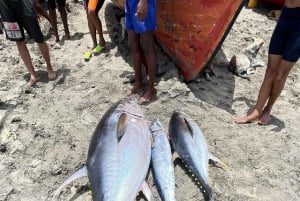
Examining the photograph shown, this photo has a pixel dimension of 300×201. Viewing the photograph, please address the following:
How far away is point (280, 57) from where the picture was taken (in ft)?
13.0

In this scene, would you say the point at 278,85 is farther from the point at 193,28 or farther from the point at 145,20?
the point at 145,20

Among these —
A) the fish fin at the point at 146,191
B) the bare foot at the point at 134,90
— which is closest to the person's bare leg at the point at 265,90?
the bare foot at the point at 134,90

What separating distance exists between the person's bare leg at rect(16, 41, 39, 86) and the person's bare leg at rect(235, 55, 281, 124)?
263cm

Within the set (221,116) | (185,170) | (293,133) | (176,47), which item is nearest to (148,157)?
(185,170)

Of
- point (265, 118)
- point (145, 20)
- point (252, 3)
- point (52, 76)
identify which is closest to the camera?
point (145, 20)

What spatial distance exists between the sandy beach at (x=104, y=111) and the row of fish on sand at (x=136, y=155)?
0.20 metres

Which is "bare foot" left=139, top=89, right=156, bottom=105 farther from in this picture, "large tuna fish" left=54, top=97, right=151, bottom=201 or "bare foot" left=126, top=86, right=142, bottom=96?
"large tuna fish" left=54, top=97, right=151, bottom=201

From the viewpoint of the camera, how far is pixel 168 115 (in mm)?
4289

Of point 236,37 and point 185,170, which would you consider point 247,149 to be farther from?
point 236,37

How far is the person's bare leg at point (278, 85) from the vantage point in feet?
12.8

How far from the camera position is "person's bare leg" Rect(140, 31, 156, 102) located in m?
4.30

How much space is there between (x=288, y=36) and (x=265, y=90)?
64cm

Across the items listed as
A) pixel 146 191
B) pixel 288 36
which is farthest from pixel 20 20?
pixel 288 36

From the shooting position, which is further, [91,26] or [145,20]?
[91,26]
